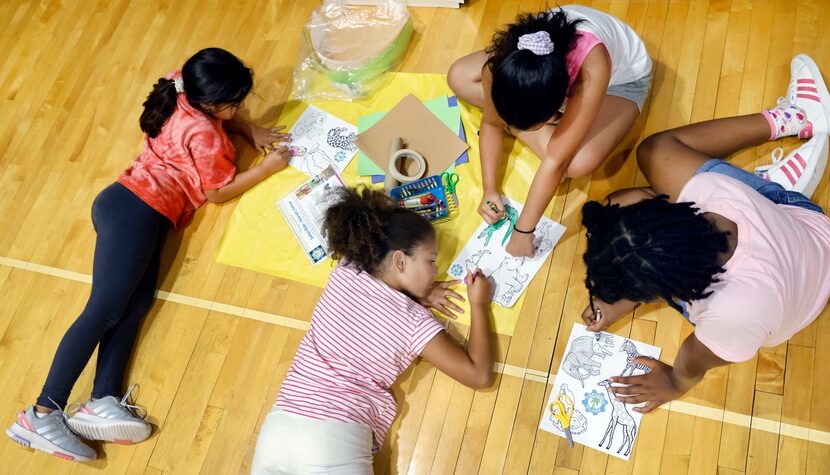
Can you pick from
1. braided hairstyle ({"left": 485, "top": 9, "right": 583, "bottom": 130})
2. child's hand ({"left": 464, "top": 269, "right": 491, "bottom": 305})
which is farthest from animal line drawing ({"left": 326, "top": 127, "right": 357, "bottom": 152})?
braided hairstyle ({"left": 485, "top": 9, "right": 583, "bottom": 130})

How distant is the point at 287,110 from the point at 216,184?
1.15ft

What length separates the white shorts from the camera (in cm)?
136

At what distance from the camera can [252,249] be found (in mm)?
1777

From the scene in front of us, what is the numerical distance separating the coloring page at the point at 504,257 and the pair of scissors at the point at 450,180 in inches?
5.2

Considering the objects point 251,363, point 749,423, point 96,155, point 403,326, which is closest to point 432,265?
point 403,326

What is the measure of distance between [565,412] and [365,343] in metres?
0.52

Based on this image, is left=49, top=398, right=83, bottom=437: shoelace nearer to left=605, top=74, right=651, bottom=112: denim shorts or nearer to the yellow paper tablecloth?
the yellow paper tablecloth

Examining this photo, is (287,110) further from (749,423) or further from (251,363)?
(749,423)

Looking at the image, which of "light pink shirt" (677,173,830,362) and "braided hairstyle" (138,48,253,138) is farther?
"braided hairstyle" (138,48,253,138)

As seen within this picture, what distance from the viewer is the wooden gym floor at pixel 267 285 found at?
144 cm

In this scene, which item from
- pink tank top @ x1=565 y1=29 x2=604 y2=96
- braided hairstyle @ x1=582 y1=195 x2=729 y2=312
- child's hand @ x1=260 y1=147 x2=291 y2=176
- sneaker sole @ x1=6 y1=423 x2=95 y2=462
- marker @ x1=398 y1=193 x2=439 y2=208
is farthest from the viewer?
child's hand @ x1=260 y1=147 x2=291 y2=176

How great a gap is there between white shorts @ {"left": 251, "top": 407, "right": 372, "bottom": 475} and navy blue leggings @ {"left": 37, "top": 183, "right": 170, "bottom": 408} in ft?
1.80

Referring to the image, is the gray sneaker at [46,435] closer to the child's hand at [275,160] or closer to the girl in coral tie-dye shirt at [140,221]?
the girl in coral tie-dye shirt at [140,221]

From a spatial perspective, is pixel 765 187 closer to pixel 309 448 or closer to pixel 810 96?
pixel 810 96
